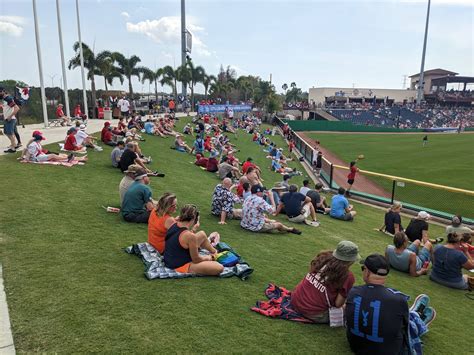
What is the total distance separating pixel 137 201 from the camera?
7637 mm

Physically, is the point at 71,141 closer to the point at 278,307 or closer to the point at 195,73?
the point at 278,307

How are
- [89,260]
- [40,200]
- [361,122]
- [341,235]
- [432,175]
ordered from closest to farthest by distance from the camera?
1. [89,260]
2. [40,200]
3. [341,235]
4. [432,175]
5. [361,122]

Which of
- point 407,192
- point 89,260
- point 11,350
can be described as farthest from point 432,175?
point 11,350

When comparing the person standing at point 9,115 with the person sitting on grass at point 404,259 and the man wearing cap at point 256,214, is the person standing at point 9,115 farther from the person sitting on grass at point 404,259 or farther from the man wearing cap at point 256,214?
the person sitting on grass at point 404,259

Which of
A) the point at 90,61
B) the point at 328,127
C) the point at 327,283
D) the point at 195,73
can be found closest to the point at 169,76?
the point at 195,73

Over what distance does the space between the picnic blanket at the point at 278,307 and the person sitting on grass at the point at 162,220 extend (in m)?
1.82

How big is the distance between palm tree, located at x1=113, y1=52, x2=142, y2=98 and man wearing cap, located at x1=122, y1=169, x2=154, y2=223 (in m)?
36.1

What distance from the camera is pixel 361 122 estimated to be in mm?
69375

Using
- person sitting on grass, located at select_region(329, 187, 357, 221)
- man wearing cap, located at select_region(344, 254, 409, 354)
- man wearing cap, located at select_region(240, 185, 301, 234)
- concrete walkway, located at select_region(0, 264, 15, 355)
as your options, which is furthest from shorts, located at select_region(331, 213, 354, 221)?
concrete walkway, located at select_region(0, 264, 15, 355)

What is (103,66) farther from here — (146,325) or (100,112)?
(146,325)

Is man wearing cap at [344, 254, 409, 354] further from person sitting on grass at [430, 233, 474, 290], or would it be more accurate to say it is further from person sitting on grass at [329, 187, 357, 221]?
person sitting on grass at [329, 187, 357, 221]

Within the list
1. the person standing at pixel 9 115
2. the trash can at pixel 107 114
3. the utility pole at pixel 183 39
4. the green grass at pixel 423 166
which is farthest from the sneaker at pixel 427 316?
the utility pole at pixel 183 39

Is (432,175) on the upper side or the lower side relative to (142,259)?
lower

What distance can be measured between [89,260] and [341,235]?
259 inches
